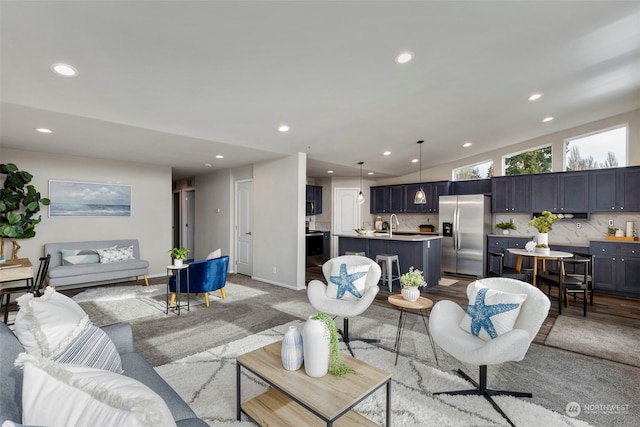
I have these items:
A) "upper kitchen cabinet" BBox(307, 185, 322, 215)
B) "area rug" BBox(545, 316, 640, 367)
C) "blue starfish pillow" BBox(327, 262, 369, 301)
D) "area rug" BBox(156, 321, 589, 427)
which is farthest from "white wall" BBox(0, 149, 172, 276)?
"area rug" BBox(545, 316, 640, 367)

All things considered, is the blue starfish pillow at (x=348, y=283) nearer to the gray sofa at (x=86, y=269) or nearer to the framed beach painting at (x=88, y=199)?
the gray sofa at (x=86, y=269)

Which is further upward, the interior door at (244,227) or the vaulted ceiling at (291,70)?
the vaulted ceiling at (291,70)

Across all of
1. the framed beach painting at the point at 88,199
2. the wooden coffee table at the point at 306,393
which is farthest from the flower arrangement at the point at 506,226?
the framed beach painting at the point at 88,199

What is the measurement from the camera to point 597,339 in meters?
3.27

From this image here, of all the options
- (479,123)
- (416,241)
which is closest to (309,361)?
(416,241)

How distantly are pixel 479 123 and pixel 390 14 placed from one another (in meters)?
3.63

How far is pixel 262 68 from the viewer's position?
286cm

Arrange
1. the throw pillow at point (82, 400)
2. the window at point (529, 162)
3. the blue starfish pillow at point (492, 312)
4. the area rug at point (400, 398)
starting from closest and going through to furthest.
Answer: the throw pillow at point (82, 400) < the area rug at point (400, 398) < the blue starfish pillow at point (492, 312) < the window at point (529, 162)

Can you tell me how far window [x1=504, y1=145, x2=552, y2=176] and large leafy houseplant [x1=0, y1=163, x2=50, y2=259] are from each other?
367 inches

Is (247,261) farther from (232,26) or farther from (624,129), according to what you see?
(624,129)

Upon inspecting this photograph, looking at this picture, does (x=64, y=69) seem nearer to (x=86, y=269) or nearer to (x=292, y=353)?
(x=292, y=353)

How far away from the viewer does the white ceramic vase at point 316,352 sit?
68.2 inches

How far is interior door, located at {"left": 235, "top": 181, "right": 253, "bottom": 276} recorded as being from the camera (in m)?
6.71

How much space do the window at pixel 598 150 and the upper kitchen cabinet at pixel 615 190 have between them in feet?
1.18
